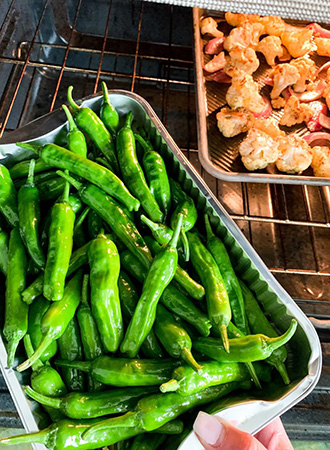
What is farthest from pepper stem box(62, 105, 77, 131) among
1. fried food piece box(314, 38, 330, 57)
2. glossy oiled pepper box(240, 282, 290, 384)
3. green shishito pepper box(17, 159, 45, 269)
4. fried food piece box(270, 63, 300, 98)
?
fried food piece box(314, 38, 330, 57)

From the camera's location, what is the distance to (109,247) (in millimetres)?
1239

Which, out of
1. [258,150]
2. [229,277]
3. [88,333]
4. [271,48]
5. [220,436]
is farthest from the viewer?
[271,48]

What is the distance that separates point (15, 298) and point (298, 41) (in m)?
2.03

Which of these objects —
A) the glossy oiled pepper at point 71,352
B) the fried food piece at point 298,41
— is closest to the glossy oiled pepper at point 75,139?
the glossy oiled pepper at point 71,352

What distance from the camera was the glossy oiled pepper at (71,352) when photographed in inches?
45.6

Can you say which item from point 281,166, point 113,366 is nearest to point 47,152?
point 113,366

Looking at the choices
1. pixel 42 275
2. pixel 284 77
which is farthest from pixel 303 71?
pixel 42 275

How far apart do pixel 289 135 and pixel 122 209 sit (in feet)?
3.32

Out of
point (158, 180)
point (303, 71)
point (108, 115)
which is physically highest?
point (303, 71)

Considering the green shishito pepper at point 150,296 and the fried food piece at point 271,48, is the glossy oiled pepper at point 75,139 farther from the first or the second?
the fried food piece at point 271,48

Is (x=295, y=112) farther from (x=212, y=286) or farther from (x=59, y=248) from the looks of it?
(x=59, y=248)

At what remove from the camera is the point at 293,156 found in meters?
1.77

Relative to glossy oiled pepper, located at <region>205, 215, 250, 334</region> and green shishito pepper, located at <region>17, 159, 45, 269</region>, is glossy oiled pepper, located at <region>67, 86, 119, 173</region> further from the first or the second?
glossy oiled pepper, located at <region>205, 215, 250, 334</region>

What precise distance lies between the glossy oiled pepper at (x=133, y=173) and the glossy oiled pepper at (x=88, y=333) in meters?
0.34
